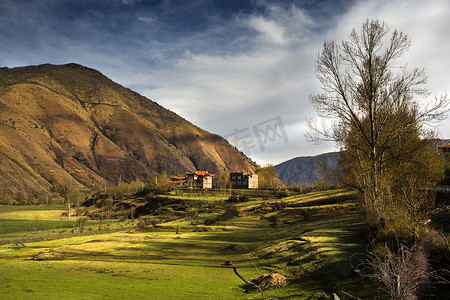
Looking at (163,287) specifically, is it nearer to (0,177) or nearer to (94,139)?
(0,177)

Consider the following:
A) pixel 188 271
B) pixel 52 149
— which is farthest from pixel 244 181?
pixel 188 271

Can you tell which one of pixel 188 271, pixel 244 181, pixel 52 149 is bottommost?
pixel 188 271

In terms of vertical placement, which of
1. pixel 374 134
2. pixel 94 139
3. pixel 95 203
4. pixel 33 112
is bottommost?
pixel 95 203

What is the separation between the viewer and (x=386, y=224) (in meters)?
13.3

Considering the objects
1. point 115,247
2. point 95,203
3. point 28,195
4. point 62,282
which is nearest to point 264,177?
point 95,203

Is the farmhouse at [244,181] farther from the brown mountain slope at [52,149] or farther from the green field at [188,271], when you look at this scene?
the green field at [188,271]

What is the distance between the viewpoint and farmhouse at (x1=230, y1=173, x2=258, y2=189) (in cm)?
12681

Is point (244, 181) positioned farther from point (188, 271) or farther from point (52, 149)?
point (188, 271)

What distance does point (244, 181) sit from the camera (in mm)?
129000

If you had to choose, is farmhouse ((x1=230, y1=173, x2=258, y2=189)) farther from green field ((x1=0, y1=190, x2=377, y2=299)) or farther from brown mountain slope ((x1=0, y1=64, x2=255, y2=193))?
green field ((x1=0, y1=190, x2=377, y2=299))

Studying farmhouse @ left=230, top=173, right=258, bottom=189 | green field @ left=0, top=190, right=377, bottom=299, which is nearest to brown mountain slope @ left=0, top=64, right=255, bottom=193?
farmhouse @ left=230, top=173, right=258, bottom=189

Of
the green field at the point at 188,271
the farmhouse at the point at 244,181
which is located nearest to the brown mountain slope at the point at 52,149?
the farmhouse at the point at 244,181

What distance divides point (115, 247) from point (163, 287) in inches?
455

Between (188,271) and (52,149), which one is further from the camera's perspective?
(52,149)
